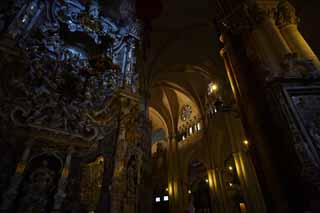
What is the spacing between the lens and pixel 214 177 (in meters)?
12.2

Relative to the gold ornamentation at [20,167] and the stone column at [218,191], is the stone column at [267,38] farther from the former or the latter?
the stone column at [218,191]

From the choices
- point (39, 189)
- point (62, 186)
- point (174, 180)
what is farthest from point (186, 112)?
point (39, 189)

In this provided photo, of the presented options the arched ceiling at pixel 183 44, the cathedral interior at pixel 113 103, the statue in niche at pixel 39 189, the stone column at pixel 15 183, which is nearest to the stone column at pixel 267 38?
the cathedral interior at pixel 113 103

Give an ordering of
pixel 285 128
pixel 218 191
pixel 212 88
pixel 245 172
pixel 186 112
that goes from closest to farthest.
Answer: pixel 285 128
pixel 245 172
pixel 218 191
pixel 212 88
pixel 186 112

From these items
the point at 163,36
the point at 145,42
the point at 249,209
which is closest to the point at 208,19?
the point at 163,36

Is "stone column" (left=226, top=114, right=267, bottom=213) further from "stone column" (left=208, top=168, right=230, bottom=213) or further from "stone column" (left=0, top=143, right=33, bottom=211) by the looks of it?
"stone column" (left=0, top=143, right=33, bottom=211)

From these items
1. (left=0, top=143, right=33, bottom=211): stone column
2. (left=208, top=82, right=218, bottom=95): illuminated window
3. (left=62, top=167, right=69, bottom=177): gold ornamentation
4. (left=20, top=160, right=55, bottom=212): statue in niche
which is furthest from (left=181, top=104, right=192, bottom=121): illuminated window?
(left=0, top=143, right=33, bottom=211): stone column

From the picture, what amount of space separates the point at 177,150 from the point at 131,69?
11.8 meters

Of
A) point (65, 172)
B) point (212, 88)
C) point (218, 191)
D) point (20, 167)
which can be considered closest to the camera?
point (20, 167)

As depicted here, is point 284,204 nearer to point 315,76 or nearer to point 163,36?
point 315,76

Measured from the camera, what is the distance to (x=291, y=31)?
369 cm

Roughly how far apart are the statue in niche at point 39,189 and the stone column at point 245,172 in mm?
7540

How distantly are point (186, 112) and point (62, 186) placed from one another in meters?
14.4

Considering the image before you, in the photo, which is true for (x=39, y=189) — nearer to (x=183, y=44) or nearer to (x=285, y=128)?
(x=285, y=128)
